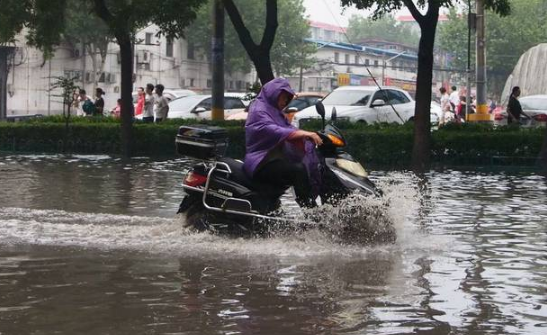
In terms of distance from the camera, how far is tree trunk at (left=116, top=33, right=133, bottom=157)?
20.6 m

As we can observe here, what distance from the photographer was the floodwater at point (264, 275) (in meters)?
5.58

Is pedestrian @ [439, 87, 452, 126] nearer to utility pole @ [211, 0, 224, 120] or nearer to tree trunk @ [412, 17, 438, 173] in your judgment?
utility pole @ [211, 0, 224, 120]

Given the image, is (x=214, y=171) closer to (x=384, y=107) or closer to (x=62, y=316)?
(x=62, y=316)

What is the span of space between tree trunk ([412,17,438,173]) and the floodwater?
6.66 metres

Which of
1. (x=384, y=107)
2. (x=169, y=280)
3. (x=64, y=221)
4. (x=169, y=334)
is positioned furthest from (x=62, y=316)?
(x=384, y=107)

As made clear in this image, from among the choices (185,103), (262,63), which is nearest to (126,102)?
(262,63)

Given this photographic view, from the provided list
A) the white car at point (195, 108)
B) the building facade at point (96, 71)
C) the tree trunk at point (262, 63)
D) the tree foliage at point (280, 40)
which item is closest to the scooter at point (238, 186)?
the tree trunk at point (262, 63)

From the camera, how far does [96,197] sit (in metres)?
12.5

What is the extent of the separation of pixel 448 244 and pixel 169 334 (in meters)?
4.04

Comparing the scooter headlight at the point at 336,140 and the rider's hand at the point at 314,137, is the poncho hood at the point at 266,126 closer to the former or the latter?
the rider's hand at the point at 314,137

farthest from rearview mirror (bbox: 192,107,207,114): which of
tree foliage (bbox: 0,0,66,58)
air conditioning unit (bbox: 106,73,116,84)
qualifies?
air conditioning unit (bbox: 106,73,116,84)

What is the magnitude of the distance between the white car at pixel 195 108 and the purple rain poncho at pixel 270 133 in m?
18.9

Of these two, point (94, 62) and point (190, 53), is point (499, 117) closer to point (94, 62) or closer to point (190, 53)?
point (94, 62)

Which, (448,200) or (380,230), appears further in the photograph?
(448,200)
